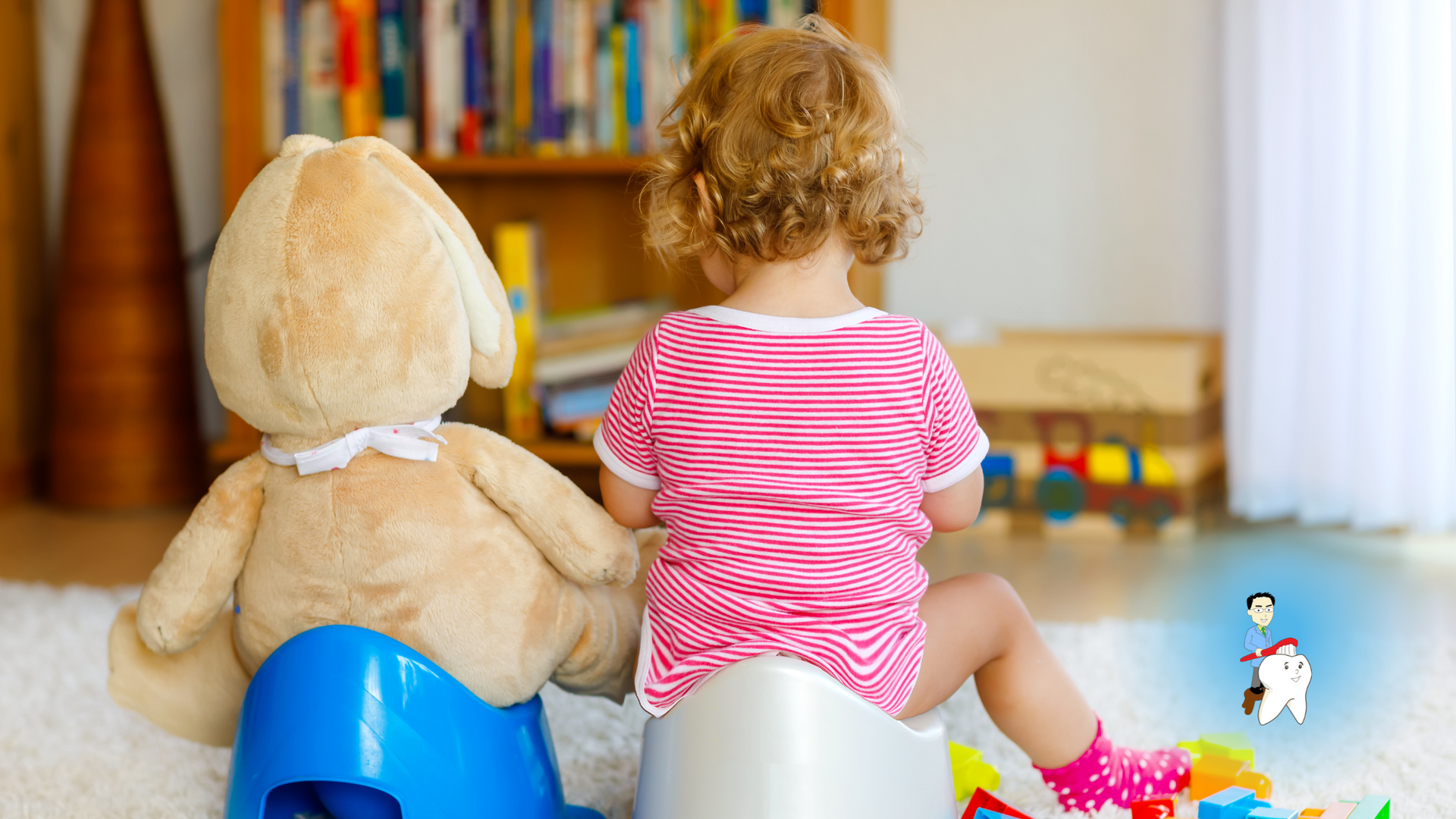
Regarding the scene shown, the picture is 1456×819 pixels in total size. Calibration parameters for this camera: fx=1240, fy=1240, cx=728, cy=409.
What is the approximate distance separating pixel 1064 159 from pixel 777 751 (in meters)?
1.52

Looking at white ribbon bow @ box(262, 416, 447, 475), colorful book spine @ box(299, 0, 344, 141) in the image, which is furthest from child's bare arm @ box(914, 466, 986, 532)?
colorful book spine @ box(299, 0, 344, 141)

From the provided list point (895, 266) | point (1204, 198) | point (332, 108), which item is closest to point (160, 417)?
point (332, 108)

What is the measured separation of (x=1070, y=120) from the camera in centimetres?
201

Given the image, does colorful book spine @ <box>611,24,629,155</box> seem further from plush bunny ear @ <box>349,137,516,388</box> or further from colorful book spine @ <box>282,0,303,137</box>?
plush bunny ear @ <box>349,137,516,388</box>

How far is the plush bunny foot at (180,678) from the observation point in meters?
0.93

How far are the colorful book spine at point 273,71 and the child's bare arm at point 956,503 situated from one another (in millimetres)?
1374

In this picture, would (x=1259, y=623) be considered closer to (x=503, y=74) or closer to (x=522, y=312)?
(x=522, y=312)

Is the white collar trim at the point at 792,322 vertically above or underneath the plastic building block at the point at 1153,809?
above

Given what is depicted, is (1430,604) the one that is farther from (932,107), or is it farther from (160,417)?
(160,417)

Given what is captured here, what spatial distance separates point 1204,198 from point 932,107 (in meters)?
0.46

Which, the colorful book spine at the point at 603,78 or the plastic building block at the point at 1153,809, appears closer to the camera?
the plastic building block at the point at 1153,809

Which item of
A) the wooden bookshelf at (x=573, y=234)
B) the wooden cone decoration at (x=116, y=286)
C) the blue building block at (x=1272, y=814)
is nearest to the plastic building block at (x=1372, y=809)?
the blue building block at (x=1272, y=814)

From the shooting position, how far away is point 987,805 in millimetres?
899

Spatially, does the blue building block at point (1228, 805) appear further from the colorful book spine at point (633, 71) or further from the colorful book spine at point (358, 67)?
the colorful book spine at point (358, 67)
